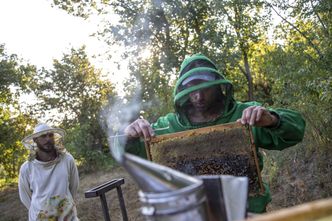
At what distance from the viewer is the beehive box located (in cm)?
209

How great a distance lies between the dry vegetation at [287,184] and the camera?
5840mm

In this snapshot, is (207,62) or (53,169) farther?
(53,169)

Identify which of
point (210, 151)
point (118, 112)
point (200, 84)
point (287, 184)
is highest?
point (118, 112)

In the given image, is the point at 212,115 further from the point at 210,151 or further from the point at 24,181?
the point at 24,181

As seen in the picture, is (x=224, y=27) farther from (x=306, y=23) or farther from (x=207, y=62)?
(x=207, y=62)

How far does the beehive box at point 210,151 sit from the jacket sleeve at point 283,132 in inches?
6.1

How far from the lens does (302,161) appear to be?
22.2 feet

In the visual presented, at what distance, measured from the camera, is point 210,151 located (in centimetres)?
219

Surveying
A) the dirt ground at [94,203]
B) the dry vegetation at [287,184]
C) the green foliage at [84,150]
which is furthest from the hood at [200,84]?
the green foliage at [84,150]

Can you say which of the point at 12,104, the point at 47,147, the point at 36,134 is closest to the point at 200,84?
the point at 47,147

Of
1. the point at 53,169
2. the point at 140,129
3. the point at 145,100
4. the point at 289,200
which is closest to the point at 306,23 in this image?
the point at 289,200

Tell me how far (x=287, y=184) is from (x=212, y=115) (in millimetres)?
4840

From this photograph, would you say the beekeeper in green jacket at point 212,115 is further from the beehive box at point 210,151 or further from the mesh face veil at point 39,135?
the mesh face veil at point 39,135

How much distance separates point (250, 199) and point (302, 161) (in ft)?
17.3
